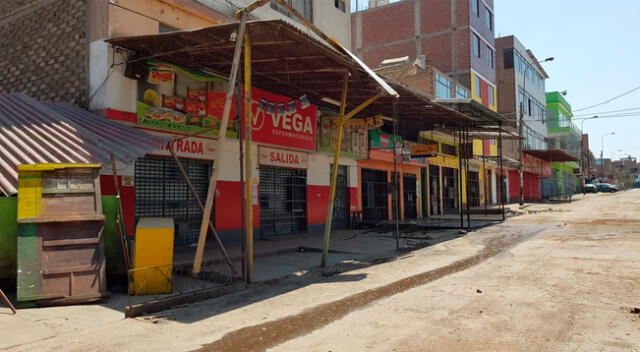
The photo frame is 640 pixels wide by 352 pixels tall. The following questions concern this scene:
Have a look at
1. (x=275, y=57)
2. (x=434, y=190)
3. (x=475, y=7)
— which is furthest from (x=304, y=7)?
(x=475, y=7)

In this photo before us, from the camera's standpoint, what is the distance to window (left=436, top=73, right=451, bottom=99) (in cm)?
3002

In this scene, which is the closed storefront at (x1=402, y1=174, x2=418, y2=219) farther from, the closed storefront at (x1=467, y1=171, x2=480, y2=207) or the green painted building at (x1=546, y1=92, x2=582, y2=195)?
the green painted building at (x1=546, y1=92, x2=582, y2=195)

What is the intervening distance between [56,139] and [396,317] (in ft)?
22.3

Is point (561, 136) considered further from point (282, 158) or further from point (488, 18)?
point (282, 158)

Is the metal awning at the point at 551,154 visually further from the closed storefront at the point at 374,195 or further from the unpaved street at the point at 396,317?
the unpaved street at the point at 396,317

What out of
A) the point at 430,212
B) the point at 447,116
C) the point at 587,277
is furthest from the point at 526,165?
the point at 587,277

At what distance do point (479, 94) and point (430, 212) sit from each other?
1469 cm

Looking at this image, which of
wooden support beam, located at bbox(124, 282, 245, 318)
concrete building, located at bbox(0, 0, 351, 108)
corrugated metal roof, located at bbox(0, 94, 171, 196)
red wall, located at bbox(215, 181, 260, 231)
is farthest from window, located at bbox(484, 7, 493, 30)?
wooden support beam, located at bbox(124, 282, 245, 318)

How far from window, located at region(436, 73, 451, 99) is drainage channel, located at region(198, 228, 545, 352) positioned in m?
22.3

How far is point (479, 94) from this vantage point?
37625 mm

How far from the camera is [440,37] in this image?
37438mm

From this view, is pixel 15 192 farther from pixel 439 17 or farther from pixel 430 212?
pixel 439 17

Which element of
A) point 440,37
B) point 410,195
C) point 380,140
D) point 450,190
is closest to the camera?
point 380,140

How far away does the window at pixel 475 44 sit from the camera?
119 ft
